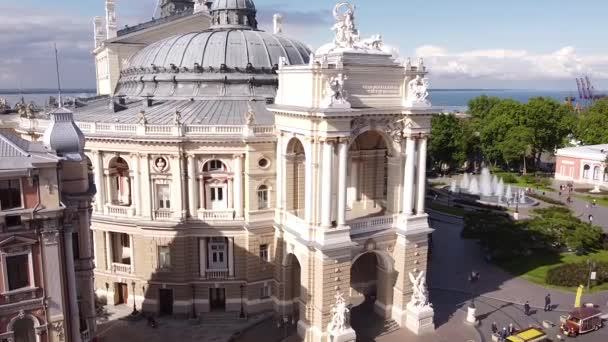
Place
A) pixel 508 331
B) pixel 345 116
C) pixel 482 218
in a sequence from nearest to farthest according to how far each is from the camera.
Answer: pixel 345 116 < pixel 508 331 < pixel 482 218

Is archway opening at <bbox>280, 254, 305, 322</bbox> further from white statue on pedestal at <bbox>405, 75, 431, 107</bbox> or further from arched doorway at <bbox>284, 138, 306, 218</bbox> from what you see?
white statue on pedestal at <bbox>405, 75, 431, 107</bbox>

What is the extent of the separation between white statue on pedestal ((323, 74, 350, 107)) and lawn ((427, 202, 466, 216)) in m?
38.0

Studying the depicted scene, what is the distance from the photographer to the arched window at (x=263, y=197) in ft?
120

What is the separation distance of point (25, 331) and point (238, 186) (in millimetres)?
16666

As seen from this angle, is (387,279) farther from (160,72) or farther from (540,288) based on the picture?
(160,72)

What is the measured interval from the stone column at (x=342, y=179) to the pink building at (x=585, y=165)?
63.1m

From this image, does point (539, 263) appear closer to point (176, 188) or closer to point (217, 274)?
point (217, 274)

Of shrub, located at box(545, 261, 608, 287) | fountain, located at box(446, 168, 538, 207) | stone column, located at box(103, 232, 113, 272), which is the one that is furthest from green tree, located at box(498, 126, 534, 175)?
stone column, located at box(103, 232, 113, 272)

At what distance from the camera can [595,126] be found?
92.2m

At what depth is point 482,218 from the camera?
5019cm

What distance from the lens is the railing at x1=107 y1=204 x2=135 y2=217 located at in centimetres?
3684

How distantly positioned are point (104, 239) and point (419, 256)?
23.2 metres

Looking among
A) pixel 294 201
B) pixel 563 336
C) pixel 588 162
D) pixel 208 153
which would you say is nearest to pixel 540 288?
pixel 563 336

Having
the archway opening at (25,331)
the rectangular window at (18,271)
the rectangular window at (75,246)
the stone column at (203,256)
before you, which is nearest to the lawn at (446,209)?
the stone column at (203,256)
